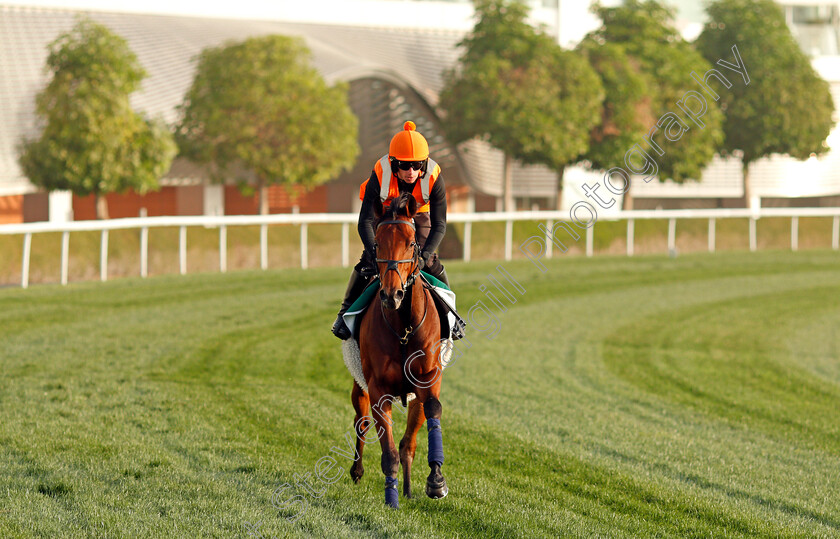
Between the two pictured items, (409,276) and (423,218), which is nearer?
(409,276)

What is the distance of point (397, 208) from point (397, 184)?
1.57 feet

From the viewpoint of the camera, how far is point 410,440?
561 cm

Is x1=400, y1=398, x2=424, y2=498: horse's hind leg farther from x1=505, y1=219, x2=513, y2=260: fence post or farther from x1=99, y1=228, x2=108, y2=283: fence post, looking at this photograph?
x1=505, y1=219, x2=513, y2=260: fence post

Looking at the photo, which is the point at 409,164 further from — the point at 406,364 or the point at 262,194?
the point at 262,194

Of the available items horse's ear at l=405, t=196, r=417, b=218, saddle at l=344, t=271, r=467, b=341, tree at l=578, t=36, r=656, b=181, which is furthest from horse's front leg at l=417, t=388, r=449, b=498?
tree at l=578, t=36, r=656, b=181

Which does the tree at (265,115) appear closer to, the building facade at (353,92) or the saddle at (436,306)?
the building facade at (353,92)

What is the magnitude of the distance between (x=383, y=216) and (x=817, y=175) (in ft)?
181

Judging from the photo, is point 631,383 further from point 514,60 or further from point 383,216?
point 514,60

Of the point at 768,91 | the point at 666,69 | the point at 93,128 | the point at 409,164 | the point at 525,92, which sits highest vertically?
the point at 666,69

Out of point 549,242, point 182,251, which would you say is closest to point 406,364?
point 182,251

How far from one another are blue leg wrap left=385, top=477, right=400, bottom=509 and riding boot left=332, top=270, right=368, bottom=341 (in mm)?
956

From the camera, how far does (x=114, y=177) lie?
30.0 m

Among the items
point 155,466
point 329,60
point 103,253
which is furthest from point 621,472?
point 329,60

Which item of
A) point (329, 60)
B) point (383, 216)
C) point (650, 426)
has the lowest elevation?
point (650, 426)
